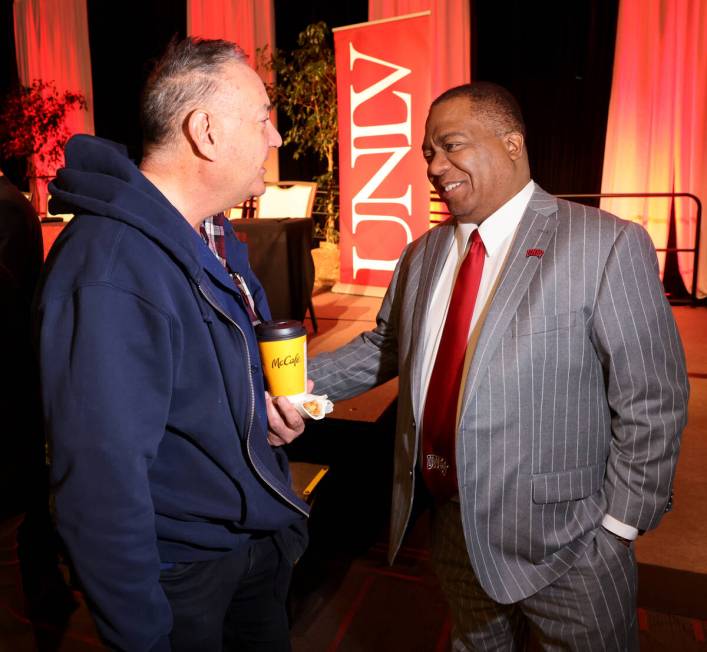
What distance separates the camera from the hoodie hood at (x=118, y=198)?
87 cm

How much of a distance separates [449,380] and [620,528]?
43 centimetres

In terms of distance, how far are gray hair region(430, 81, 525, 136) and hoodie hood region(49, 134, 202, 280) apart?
661 millimetres

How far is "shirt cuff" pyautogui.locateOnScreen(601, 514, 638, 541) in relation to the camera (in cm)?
118

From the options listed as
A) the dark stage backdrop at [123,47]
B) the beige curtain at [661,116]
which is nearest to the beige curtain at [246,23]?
the dark stage backdrop at [123,47]

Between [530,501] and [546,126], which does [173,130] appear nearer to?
[530,501]

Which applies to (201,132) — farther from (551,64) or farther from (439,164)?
(551,64)

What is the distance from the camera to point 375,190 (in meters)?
5.21

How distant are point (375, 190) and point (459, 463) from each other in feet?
14.0

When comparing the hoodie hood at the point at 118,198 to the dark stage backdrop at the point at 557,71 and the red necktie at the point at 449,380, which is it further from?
the dark stage backdrop at the point at 557,71

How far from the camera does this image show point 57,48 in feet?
29.5

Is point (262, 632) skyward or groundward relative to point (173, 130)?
groundward

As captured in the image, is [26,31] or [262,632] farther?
[26,31]

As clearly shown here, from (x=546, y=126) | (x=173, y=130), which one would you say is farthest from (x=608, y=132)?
(x=173, y=130)

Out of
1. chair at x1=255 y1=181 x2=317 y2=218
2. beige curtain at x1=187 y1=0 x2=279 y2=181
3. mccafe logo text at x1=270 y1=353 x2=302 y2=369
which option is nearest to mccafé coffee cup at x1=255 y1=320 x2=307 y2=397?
mccafe logo text at x1=270 y1=353 x2=302 y2=369
